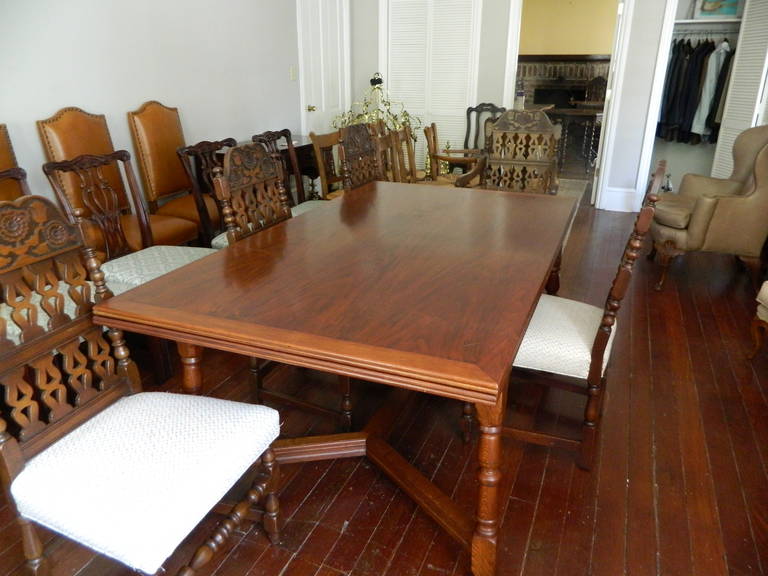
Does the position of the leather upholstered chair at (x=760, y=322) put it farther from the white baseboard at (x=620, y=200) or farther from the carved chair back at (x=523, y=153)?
the white baseboard at (x=620, y=200)

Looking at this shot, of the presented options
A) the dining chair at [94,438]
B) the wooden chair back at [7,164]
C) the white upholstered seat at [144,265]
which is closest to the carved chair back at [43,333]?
the dining chair at [94,438]

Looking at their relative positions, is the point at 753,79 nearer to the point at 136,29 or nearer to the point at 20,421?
the point at 136,29

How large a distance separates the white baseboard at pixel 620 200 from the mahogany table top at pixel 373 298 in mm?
3551

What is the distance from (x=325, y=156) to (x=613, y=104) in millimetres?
2946

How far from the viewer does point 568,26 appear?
8.83 metres

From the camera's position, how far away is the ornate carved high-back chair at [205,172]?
3045 millimetres

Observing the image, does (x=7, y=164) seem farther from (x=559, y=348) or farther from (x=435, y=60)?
(x=435, y=60)

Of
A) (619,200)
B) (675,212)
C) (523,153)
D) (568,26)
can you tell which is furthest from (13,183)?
(568,26)

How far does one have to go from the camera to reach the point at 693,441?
6.59ft

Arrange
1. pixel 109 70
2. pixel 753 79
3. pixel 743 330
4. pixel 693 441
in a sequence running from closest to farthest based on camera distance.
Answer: pixel 693 441
pixel 743 330
pixel 109 70
pixel 753 79

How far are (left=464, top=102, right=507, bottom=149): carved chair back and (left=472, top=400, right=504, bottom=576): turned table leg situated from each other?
447cm

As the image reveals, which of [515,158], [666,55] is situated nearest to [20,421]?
[515,158]

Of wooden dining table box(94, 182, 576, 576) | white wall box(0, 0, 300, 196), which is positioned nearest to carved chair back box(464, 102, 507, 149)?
white wall box(0, 0, 300, 196)

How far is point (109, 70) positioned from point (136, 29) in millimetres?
322
